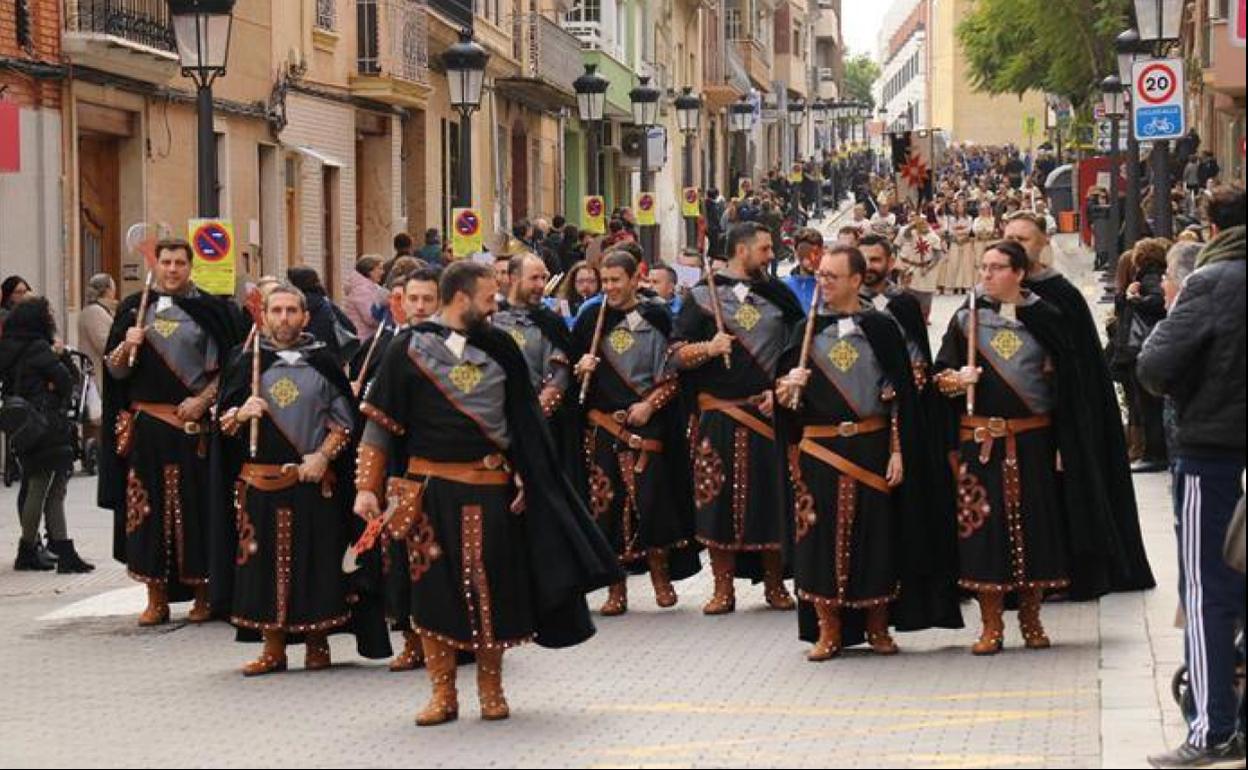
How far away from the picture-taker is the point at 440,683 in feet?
34.1

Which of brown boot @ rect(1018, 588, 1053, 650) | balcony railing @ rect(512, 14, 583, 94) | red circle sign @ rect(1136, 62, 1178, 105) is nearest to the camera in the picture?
brown boot @ rect(1018, 588, 1053, 650)

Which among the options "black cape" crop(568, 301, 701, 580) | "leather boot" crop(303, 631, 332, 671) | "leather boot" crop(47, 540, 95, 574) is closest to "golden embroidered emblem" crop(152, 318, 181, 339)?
"black cape" crop(568, 301, 701, 580)

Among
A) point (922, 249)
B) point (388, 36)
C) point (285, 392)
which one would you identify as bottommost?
point (285, 392)

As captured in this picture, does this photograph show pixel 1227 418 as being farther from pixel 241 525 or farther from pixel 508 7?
pixel 508 7

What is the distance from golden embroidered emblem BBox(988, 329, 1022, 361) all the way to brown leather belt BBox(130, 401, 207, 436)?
4083mm

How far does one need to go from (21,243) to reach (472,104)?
457cm

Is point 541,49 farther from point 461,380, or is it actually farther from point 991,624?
point 461,380

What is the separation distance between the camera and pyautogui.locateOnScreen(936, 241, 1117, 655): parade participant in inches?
475

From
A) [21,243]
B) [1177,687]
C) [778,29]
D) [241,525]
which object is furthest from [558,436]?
[778,29]

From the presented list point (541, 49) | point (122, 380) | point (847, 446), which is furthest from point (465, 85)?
point (541, 49)

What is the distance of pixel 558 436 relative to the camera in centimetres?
1412

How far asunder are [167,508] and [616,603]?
90.5 inches

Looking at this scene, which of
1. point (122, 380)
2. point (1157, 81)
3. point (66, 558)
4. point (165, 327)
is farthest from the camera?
point (1157, 81)

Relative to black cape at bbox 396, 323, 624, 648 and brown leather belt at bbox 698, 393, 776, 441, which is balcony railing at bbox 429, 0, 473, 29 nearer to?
brown leather belt at bbox 698, 393, 776, 441
